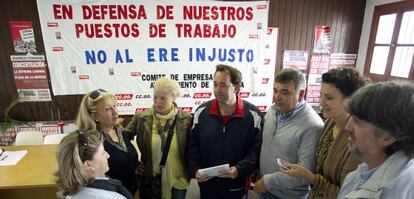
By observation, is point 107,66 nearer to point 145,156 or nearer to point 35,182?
point 35,182

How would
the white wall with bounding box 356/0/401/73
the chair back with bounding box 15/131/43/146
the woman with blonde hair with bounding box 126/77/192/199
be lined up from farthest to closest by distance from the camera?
the white wall with bounding box 356/0/401/73 < the chair back with bounding box 15/131/43/146 < the woman with blonde hair with bounding box 126/77/192/199

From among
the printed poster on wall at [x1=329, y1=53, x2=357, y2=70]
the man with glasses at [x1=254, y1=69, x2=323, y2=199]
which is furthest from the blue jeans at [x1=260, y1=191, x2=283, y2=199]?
the printed poster on wall at [x1=329, y1=53, x2=357, y2=70]

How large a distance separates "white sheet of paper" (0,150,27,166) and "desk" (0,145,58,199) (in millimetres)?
42

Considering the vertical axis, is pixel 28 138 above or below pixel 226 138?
below

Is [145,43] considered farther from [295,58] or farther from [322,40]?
[322,40]

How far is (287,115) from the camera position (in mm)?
1428

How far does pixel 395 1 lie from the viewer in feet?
9.68

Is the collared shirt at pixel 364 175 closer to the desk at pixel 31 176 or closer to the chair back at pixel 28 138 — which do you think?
the desk at pixel 31 176

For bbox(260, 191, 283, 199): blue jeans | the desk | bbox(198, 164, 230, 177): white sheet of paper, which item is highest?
bbox(198, 164, 230, 177): white sheet of paper

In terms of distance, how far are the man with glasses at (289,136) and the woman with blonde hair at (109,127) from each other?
3.04 ft

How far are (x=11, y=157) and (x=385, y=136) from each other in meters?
3.10

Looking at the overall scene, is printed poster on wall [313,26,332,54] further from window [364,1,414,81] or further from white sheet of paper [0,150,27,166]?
white sheet of paper [0,150,27,166]

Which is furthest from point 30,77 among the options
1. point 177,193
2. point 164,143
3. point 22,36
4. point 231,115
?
point 231,115

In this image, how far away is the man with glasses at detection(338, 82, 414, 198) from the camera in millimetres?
676
